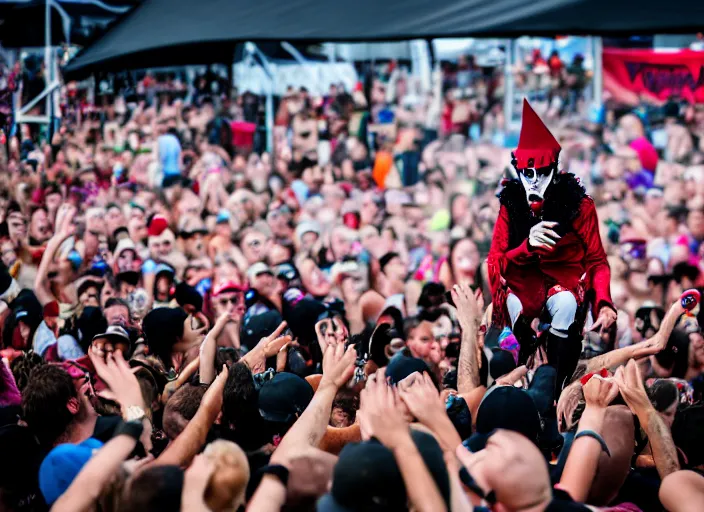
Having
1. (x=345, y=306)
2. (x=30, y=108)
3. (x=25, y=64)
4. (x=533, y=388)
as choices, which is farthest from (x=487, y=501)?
(x=25, y=64)

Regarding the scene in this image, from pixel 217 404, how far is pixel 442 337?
10.6ft

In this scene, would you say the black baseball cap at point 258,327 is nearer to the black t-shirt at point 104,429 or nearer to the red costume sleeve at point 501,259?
the red costume sleeve at point 501,259

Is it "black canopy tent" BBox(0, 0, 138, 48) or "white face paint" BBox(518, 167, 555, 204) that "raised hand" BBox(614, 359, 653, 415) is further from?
"black canopy tent" BBox(0, 0, 138, 48)

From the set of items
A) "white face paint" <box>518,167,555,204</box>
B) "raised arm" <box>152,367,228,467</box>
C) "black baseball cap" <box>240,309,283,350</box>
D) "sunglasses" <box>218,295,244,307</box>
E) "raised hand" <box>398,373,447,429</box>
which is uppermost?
"white face paint" <box>518,167,555,204</box>

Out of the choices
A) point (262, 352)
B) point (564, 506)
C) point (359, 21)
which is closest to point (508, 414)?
point (564, 506)

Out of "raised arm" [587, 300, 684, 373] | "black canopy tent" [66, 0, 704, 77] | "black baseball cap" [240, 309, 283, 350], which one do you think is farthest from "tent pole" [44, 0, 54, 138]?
"raised arm" [587, 300, 684, 373]

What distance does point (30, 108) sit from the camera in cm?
1414

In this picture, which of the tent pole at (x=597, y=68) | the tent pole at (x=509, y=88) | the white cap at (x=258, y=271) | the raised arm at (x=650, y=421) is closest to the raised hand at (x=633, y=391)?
the raised arm at (x=650, y=421)

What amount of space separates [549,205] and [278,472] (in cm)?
306

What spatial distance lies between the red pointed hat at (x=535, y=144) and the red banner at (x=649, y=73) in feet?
35.3

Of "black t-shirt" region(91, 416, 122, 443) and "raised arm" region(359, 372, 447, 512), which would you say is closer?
"raised arm" region(359, 372, 447, 512)

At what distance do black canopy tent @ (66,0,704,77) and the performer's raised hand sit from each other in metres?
1.02

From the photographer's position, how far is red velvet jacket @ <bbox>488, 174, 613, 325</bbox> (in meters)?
6.09

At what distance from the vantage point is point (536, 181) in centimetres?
601
